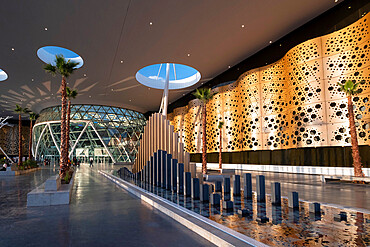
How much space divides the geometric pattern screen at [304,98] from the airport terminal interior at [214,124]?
95 mm

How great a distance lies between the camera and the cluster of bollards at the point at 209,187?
21.3 ft

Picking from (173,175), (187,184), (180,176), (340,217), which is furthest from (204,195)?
(340,217)

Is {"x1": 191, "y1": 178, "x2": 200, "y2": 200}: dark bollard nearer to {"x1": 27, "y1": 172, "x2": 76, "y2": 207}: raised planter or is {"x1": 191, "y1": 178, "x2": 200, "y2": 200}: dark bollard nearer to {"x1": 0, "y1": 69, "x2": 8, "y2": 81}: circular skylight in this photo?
{"x1": 27, "y1": 172, "x2": 76, "y2": 207}: raised planter

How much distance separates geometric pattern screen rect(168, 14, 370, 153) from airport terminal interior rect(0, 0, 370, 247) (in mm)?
95

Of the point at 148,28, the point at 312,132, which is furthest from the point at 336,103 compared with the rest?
the point at 148,28

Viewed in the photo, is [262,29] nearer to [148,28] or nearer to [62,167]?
[148,28]

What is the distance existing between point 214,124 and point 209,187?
24.7m

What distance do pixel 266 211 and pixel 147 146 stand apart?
1030 centimetres

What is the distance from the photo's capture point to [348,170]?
1805 cm

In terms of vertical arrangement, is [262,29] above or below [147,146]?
above

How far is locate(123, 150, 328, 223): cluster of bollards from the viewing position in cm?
650

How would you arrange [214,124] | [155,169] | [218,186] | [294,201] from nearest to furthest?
[294,201]
[218,186]
[155,169]
[214,124]

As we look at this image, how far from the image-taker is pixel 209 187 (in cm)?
865

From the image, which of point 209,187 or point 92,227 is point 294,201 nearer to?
point 209,187
